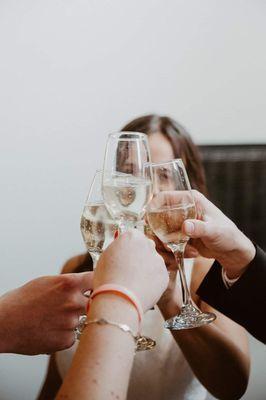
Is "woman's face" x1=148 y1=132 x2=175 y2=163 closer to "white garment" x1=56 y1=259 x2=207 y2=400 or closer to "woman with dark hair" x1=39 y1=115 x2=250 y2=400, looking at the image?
"woman with dark hair" x1=39 y1=115 x2=250 y2=400

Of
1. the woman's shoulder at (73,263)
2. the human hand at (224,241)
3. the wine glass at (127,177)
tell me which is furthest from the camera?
the woman's shoulder at (73,263)

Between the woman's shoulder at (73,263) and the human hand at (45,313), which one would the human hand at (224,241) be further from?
the woman's shoulder at (73,263)

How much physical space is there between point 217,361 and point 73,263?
0.90 meters

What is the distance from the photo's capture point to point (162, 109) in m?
1.97

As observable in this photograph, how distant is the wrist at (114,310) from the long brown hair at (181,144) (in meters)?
1.11

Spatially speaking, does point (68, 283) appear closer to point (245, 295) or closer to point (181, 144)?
point (245, 295)

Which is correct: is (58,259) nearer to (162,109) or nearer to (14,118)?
(14,118)

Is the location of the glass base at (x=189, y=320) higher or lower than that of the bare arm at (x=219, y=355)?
higher

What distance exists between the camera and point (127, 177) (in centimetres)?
72

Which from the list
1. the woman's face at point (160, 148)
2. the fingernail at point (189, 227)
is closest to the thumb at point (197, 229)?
the fingernail at point (189, 227)

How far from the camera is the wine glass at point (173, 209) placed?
78 centimetres

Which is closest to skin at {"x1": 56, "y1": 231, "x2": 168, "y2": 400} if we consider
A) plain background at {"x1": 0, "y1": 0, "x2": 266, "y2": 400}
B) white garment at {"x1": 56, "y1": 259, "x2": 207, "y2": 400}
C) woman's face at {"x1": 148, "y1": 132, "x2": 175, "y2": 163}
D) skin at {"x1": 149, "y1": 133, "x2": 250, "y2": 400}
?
skin at {"x1": 149, "y1": 133, "x2": 250, "y2": 400}

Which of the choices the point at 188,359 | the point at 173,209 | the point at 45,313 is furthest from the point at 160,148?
the point at 45,313

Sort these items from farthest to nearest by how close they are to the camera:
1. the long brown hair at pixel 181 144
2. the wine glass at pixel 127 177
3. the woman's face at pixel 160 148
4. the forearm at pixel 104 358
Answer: the long brown hair at pixel 181 144, the woman's face at pixel 160 148, the wine glass at pixel 127 177, the forearm at pixel 104 358
